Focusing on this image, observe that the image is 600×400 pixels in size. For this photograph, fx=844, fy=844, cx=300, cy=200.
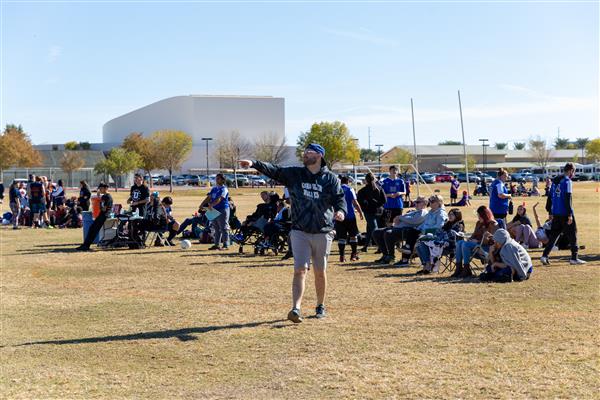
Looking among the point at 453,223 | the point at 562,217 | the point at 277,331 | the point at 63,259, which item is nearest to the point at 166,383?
the point at 277,331

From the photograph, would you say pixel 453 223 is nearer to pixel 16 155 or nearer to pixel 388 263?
pixel 388 263

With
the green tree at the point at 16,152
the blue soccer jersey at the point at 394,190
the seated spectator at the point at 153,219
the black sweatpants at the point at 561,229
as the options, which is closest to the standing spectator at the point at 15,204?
the seated spectator at the point at 153,219

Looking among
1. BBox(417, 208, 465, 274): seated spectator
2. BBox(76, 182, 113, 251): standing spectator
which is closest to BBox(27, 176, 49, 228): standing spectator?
BBox(76, 182, 113, 251): standing spectator

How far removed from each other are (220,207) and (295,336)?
955cm

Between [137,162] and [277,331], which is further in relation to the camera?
[137,162]

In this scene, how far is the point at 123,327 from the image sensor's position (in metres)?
9.09

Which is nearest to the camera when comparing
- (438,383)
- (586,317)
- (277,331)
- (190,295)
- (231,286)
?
(438,383)

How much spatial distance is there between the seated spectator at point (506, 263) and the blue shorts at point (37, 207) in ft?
57.5

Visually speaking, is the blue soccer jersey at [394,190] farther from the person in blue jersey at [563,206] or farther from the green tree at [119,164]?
the green tree at [119,164]

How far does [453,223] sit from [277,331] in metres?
5.62

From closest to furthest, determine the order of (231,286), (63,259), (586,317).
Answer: (586,317)
(231,286)
(63,259)

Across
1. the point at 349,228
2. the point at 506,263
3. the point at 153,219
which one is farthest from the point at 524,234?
the point at 153,219

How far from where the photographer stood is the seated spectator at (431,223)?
13742mm

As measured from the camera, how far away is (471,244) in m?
12.6
